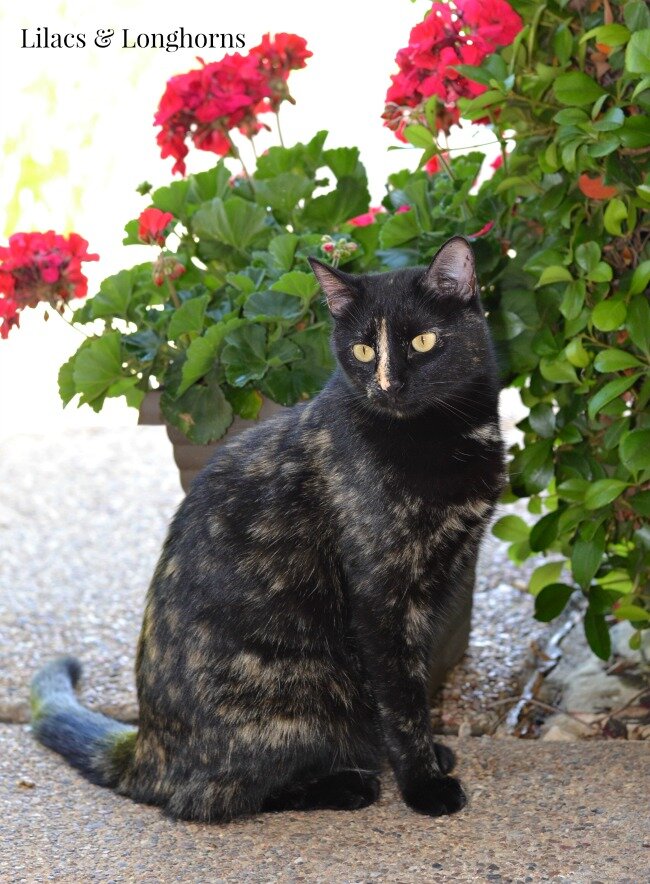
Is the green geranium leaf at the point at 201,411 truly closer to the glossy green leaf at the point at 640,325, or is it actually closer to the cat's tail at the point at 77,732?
the cat's tail at the point at 77,732

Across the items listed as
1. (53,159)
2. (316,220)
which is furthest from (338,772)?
(53,159)

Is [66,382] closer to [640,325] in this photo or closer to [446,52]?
[446,52]

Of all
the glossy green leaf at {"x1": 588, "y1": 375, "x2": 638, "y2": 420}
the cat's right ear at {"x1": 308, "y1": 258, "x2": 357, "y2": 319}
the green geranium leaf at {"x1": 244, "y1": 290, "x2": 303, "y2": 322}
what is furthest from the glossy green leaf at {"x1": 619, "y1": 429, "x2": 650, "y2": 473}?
the green geranium leaf at {"x1": 244, "y1": 290, "x2": 303, "y2": 322}

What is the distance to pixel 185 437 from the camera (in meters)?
2.94

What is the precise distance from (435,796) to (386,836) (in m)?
0.14

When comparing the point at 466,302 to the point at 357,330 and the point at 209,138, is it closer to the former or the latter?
the point at 357,330

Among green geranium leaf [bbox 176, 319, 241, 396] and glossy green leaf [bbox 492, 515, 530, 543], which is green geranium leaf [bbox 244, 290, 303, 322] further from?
glossy green leaf [bbox 492, 515, 530, 543]

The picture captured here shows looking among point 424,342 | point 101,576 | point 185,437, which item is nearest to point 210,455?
point 185,437

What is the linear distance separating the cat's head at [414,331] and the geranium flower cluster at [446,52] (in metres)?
0.54

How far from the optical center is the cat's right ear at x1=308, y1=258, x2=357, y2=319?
7.74 feet

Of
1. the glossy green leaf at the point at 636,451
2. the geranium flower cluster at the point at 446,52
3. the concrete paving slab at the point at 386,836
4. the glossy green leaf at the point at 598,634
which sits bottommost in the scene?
the concrete paving slab at the point at 386,836

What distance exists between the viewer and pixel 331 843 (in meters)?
2.26

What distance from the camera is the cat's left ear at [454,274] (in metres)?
2.28

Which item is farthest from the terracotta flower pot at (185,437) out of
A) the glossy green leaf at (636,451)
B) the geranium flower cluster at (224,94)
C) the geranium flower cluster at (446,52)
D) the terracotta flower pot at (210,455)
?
the glossy green leaf at (636,451)
